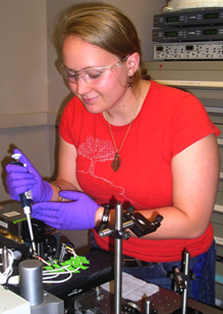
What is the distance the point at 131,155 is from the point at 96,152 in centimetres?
16

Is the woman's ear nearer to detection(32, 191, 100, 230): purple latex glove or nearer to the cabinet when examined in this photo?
A: detection(32, 191, 100, 230): purple latex glove

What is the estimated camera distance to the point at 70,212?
1118mm

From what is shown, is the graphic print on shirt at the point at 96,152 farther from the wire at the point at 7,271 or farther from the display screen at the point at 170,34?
the display screen at the point at 170,34

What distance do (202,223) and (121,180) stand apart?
0.32m

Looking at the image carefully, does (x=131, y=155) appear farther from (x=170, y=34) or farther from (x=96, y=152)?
(x=170, y=34)

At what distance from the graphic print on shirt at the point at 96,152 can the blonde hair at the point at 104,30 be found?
34cm

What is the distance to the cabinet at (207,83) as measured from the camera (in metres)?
1.77

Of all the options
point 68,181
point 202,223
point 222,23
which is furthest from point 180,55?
point 202,223

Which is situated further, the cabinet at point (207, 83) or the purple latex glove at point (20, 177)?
the cabinet at point (207, 83)

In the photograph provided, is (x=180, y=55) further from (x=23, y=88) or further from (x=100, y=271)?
(x=100, y=271)

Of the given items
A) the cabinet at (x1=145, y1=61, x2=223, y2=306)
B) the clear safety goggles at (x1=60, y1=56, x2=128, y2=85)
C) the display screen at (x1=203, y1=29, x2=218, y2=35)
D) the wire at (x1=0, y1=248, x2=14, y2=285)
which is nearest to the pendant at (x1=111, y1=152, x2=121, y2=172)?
the clear safety goggles at (x1=60, y1=56, x2=128, y2=85)

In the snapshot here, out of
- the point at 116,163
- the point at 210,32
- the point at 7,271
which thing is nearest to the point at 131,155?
the point at 116,163

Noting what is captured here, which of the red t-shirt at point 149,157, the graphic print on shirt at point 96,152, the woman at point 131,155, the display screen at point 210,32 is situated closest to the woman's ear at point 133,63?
the woman at point 131,155

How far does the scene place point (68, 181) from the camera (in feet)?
4.92
